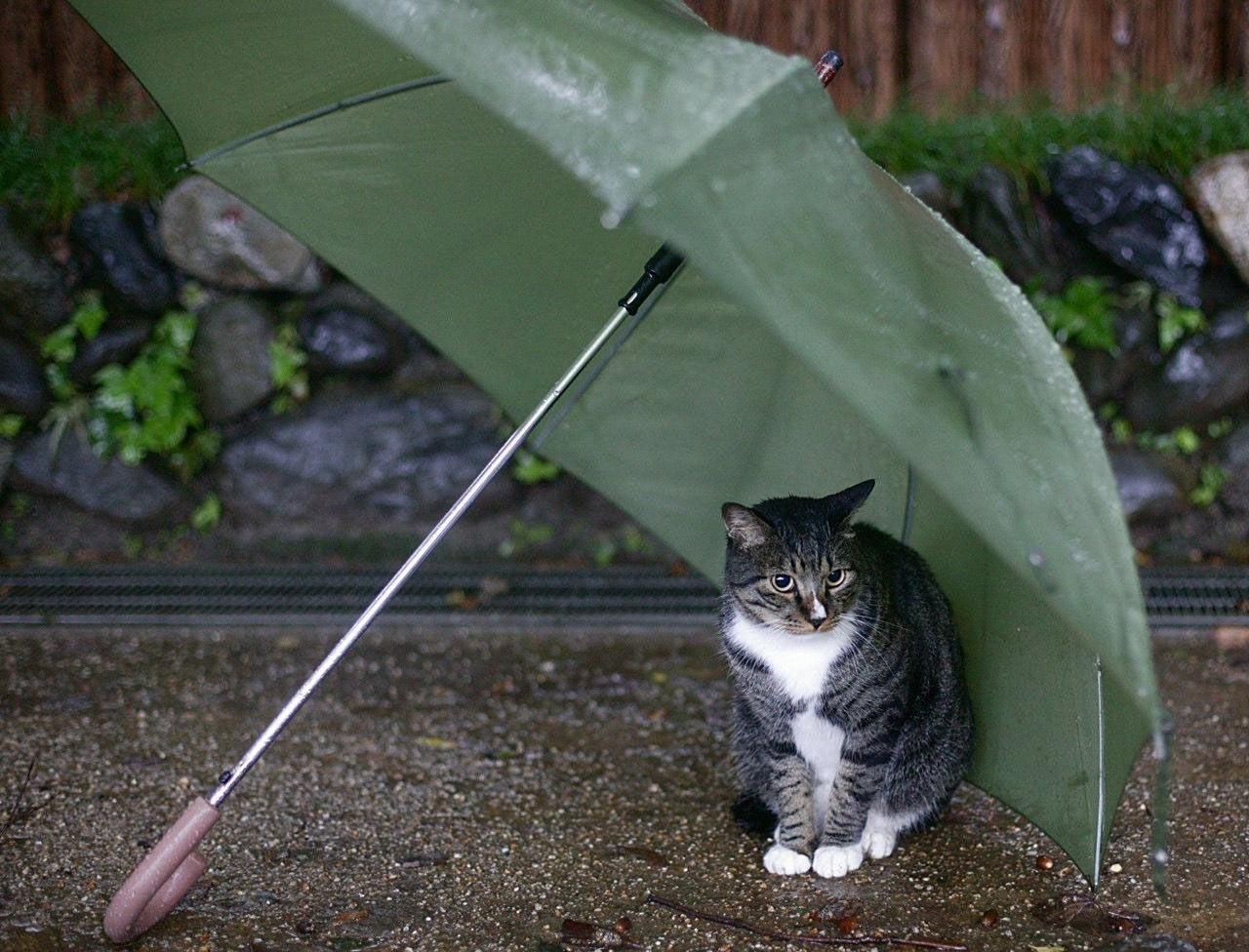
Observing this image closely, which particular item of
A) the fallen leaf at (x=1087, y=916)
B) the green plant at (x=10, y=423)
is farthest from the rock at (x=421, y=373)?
the fallen leaf at (x=1087, y=916)

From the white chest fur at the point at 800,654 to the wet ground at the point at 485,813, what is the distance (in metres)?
0.40

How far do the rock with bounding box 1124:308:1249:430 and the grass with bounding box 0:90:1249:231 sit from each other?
0.60 meters

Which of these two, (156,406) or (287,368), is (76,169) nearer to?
(156,406)

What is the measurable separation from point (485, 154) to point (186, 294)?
2.37m

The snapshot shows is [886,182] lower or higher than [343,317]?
higher

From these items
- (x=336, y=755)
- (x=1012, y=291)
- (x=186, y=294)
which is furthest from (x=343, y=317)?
(x=1012, y=291)

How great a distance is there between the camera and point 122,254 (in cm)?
465

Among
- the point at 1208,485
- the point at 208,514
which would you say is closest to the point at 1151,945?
the point at 1208,485

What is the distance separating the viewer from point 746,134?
1672 millimetres

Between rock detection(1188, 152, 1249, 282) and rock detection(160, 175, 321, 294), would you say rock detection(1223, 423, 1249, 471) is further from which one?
rock detection(160, 175, 321, 294)

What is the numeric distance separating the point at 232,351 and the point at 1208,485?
137 inches

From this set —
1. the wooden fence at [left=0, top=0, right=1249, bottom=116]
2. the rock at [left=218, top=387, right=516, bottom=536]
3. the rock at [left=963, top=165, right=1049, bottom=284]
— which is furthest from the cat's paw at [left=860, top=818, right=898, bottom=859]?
the wooden fence at [left=0, top=0, right=1249, bottom=116]

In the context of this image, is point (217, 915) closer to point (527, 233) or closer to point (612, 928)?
point (612, 928)

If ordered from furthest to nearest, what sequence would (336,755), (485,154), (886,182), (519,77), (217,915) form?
(336,755) → (485,154) → (217,915) → (886,182) → (519,77)
